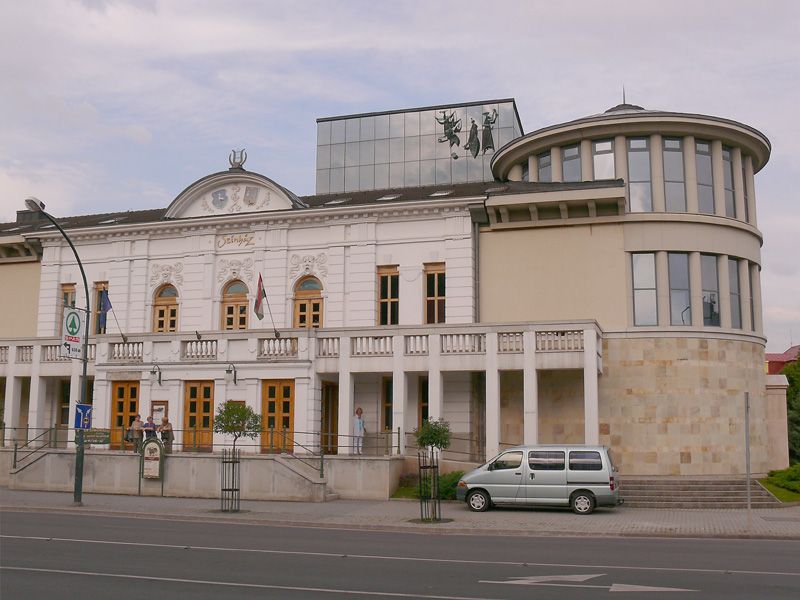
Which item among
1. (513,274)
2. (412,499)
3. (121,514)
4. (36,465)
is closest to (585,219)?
(513,274)

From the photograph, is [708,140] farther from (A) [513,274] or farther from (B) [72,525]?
(B) [72,525]

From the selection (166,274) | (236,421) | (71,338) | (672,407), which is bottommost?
(236,421)

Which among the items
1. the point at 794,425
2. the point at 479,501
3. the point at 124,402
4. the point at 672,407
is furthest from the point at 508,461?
the point at 794,425

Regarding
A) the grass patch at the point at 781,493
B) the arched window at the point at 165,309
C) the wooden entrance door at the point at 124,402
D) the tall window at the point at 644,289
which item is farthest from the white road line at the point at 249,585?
the arched window at the point at 165,309

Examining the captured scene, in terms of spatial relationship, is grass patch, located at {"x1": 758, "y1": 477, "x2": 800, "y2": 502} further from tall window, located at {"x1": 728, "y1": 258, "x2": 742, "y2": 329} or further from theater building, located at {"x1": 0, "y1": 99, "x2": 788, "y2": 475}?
tall window, located at {"x1": 728, "y1": 258, "x2": 742, "y2": 329}

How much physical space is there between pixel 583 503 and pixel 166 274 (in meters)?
19.8

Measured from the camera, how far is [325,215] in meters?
32.8

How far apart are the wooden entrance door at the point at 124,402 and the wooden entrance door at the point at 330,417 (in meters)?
6.95

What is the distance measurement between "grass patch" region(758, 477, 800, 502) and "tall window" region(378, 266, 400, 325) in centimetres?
1388

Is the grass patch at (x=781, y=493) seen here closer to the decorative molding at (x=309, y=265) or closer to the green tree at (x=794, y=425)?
the green tree at (x=794, y=425)

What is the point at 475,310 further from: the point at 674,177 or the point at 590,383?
the point at 674,177

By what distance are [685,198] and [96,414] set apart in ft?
75.1

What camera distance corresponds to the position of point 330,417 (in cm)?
3134

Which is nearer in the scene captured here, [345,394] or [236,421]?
[236,421]
